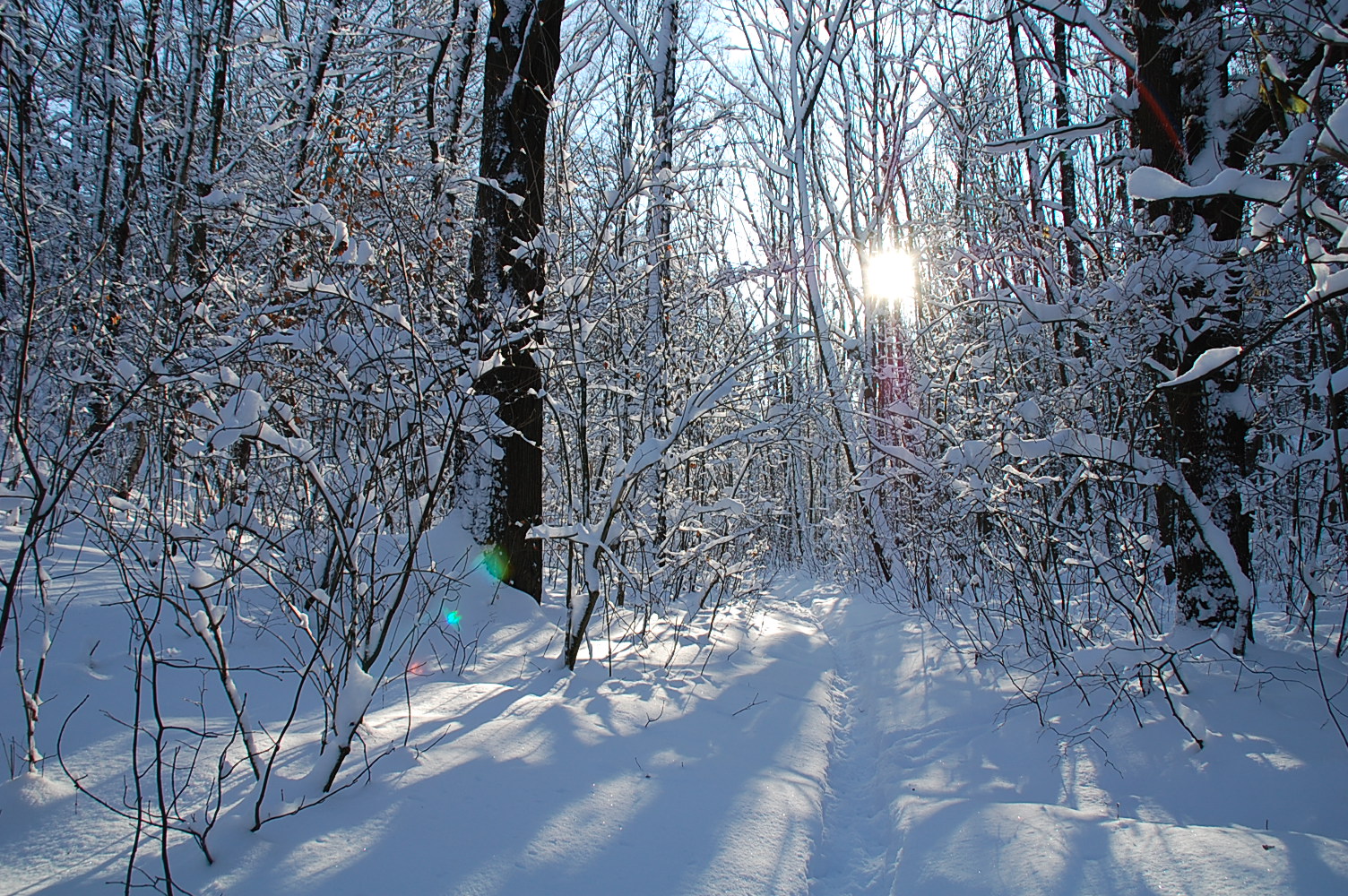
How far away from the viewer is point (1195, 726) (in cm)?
268

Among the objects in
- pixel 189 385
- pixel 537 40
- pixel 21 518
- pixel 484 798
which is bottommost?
pixel 484 798

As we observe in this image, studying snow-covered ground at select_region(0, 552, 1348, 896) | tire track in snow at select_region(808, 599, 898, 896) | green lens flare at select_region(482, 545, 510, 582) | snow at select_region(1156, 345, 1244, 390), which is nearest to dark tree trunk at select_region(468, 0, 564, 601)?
green lens flare at select_region(482, 545, 510, 582)

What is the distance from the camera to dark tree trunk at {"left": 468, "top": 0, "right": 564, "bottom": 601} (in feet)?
14.6

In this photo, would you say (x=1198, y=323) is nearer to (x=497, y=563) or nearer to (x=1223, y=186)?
(x=1223, y=186)

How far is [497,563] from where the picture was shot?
14.6 feet

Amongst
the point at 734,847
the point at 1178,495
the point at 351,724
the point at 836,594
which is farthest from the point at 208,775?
the point at 836,594

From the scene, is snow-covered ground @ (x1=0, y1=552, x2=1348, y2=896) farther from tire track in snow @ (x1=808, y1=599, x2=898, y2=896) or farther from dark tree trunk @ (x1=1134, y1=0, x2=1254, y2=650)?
dark tree trunk @ (x1=1134, y1=0, x2=1254, y2=650)

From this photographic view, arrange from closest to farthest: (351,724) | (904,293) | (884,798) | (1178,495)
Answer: (351,724) < (884,798) < (1178,495) < (904,293)

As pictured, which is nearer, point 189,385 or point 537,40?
point 189,385

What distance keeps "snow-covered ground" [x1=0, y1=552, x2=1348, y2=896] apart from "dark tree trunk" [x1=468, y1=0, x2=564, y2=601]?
1.05 m

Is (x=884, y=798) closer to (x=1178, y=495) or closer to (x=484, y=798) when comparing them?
(x=484, y=798)

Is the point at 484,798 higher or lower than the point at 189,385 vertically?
lower

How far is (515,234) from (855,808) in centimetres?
393

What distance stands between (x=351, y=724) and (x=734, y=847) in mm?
1149
